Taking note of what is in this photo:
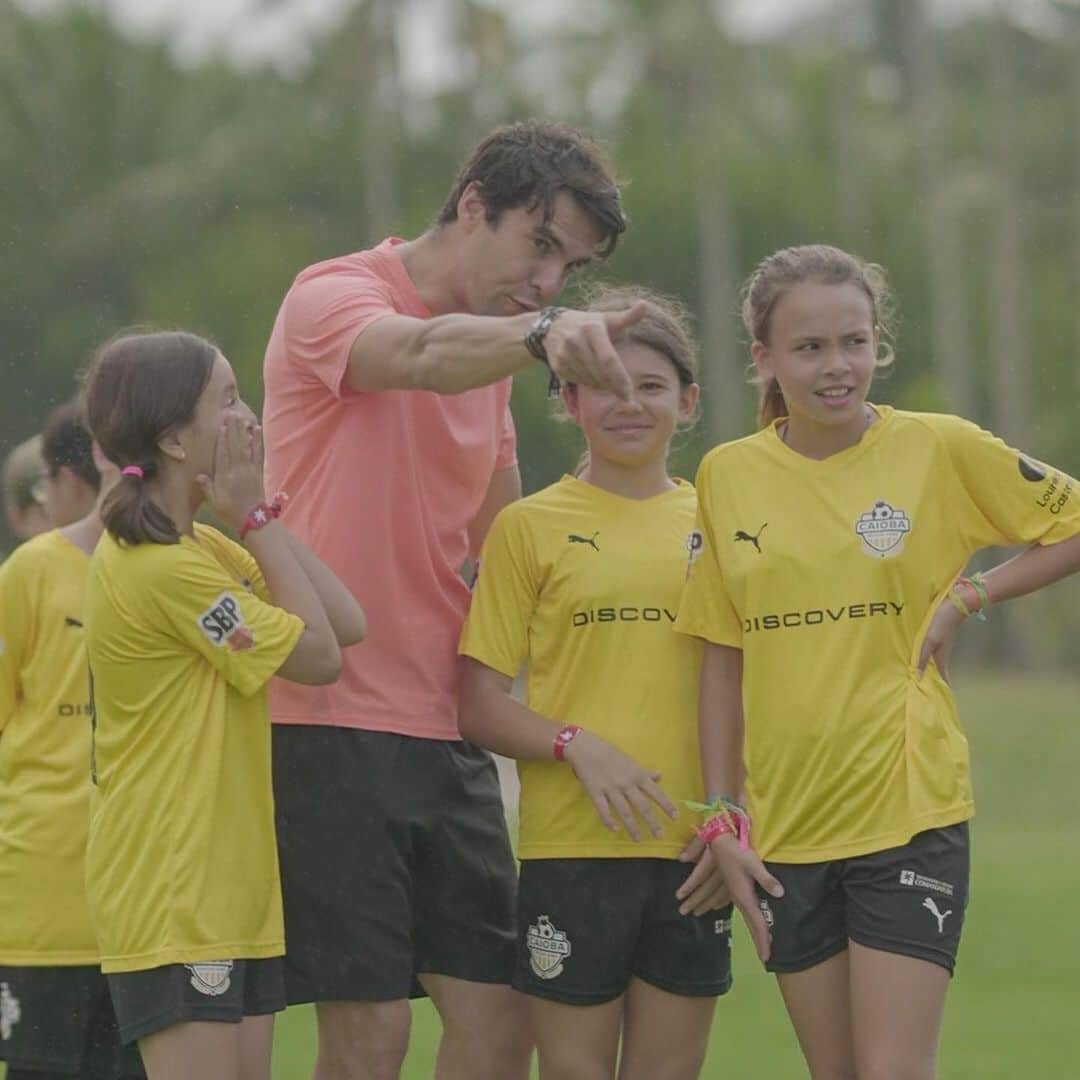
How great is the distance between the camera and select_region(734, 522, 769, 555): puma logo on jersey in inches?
206

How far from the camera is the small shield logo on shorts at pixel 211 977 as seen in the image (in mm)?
4750

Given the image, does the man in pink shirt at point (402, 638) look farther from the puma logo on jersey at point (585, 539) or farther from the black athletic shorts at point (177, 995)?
the black athletic shorts at point (177, 995)

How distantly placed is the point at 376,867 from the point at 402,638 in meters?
0.52

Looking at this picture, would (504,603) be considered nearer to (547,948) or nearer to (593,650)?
(593,650)

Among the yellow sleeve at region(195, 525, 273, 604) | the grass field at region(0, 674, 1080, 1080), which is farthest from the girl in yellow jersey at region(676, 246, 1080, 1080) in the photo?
the grass field at region(0, 674, 1080, 1080)

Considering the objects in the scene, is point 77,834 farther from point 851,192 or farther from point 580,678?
point 851,192

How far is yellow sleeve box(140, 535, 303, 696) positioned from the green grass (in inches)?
140

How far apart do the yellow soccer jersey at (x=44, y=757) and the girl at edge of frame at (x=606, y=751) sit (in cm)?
145

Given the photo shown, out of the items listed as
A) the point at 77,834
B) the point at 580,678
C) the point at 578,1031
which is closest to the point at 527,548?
the point at 580,678

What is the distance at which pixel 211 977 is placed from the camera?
476 cm

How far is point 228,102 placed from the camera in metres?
40.8

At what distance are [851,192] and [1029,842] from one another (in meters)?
23.5

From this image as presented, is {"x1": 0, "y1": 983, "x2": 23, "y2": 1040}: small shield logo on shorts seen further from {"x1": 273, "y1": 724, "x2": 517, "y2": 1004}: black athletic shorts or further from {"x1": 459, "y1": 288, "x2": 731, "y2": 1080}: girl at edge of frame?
{"x1": 459, "y1": 288, "x2": 731, "y2": 1080}: girl at edge of frame

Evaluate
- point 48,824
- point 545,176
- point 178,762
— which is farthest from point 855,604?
point 48,824
